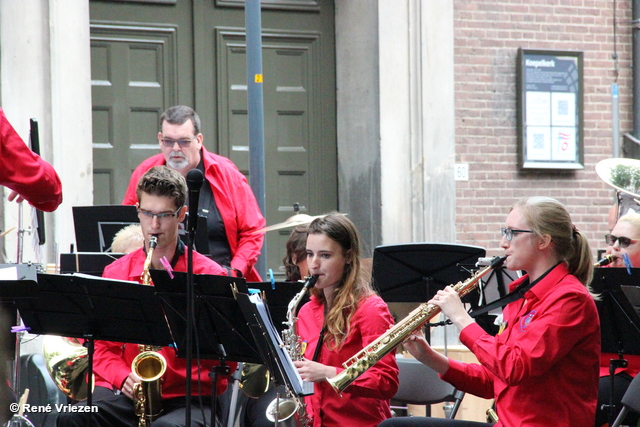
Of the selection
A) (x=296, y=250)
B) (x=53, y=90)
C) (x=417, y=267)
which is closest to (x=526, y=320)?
(x=417, y=267)

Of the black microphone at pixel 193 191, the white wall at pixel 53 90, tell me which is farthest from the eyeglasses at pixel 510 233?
the white wall at pixel 53 90

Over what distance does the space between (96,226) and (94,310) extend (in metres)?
1.59

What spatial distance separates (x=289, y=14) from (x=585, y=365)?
5683 millimetres

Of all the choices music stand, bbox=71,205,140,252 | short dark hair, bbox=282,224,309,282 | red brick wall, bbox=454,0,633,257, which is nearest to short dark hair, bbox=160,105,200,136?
music stand, bbox=71,205,140,252

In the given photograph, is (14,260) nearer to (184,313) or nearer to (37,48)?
(37,48)

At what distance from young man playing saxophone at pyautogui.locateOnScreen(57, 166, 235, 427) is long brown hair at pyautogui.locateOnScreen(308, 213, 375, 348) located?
1.88 ft

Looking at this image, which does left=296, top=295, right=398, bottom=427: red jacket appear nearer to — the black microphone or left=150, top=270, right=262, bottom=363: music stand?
left=150, top=270, right=262, bottom=363: music stand

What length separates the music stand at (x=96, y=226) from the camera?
5.35 meters

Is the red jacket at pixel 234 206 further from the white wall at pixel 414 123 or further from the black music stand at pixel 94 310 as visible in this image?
the white wall at pixel 414 123

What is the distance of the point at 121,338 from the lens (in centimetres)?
396

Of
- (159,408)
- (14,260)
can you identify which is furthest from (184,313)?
(14,260)

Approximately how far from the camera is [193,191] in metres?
3.57

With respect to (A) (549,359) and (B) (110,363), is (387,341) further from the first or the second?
(B) (110,363)

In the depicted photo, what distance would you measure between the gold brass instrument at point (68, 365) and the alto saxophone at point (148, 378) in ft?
1.10
